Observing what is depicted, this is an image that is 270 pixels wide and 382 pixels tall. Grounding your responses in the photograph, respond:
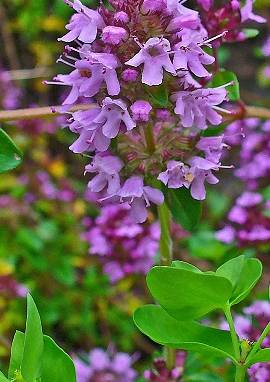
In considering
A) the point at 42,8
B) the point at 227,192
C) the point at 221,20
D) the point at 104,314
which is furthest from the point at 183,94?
the point at 42,8

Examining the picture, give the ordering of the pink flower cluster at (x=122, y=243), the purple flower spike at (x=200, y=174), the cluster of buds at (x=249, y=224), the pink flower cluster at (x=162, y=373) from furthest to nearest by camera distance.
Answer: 1. the pink flower cluster at (x=122, y=243)
2. the cluster of buds at (x=249, y=224)
3. the pink flower cluster at (x=162, y=373)
4. the purple flower spike at (x=200, y=174)

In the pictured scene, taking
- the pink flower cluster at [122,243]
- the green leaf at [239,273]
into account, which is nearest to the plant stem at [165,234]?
the green leaf at [239,273]

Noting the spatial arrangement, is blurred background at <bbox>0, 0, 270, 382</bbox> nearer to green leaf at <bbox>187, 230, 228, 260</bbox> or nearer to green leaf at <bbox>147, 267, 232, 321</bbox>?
green leaf at <bbox>187, 230, 228, 260</bbox>

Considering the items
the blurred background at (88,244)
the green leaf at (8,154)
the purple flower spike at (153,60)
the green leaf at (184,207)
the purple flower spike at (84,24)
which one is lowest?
the blurred background at (88,244)

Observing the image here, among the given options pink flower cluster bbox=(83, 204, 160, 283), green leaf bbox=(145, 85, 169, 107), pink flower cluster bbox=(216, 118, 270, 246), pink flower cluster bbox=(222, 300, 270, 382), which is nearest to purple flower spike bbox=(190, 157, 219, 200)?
green leaf bbox=(145, 85, 169, 107)

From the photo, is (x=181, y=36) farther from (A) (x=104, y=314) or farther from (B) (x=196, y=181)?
(A) (x=104, y=314)

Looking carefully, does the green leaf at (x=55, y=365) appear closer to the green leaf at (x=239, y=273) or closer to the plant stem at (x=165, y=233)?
the green leaf at (x=239, y=273)
